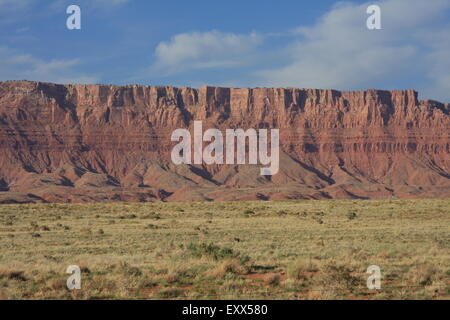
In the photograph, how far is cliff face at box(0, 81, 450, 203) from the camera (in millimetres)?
118188

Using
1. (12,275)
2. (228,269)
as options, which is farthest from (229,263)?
(12,275)

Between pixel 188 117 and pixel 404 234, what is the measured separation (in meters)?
124

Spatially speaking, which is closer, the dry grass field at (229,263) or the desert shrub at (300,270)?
the dry grass field at (229,263)

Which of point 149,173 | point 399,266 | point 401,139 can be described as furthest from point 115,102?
Result: point 399,266

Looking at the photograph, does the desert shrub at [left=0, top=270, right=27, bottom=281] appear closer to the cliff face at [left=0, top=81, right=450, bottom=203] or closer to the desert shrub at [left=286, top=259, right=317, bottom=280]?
the desert shrub at [left=286, top=259, right=317, bottom=280]

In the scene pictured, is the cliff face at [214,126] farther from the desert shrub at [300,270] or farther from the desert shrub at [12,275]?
the desert shrub at [12,275]

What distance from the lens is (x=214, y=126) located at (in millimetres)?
145625

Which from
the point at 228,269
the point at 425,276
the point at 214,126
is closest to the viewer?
the point at 425,276

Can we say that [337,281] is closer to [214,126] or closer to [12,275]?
[12,275]

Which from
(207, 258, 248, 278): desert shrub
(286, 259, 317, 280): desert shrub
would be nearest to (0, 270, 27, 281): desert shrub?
(207, 258, 248, 278): desert shrub

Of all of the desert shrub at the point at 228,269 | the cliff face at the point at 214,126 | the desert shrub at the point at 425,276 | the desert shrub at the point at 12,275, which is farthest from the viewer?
the cliff face at the point at 214,126

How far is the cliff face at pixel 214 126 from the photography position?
11819cm

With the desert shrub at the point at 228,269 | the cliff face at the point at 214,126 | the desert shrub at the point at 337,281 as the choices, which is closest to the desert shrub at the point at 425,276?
the desert shrub at the point at 337,281
